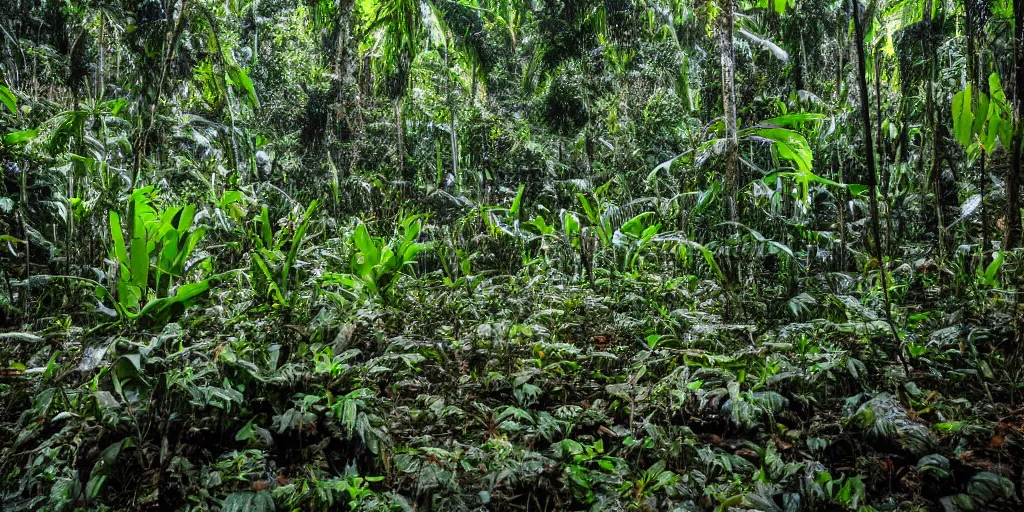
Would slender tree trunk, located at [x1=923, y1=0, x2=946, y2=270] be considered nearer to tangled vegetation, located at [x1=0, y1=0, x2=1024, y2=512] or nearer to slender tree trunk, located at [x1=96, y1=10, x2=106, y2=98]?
tangled vegetation, located at [x1=0, y1=0, x2=1024, y2=512]

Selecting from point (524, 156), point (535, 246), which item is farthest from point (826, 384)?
point (524, 156)

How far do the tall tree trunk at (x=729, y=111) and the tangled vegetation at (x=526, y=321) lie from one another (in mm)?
32

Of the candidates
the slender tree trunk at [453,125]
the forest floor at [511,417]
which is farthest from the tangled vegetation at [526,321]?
the slender tree trunk at [453,125]

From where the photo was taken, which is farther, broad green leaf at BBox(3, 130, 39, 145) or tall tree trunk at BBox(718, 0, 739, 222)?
tall tree trunk at BBox(718, 0, 739, 222)

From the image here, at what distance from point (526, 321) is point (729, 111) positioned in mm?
1981

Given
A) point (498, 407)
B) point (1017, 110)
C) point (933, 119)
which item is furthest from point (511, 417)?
point (933, 119)

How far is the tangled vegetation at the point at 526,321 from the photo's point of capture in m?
1.93

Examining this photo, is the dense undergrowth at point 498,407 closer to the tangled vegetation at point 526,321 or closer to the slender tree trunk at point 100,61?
the tangled vegetation at point 526,321

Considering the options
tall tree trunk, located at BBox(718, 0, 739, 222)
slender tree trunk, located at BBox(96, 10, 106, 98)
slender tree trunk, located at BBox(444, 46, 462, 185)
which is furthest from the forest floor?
slender tree trunk, located at BBox(444, 46, 462, 185)

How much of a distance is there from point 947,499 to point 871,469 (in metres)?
0.20

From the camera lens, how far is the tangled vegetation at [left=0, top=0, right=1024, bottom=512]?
193 centimetres

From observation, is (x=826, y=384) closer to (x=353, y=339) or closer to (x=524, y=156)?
(x=353, y=339)

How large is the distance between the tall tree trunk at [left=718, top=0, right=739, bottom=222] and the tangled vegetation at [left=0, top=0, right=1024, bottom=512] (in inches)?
1.3

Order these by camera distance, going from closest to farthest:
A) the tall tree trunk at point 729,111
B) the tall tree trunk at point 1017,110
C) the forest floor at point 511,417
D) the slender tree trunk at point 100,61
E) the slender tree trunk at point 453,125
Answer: the forest floor at point 511,417, the tall tree trunk at point 1017,110, the tall tree trunk at point 729,111, the slender tree trunk at point 100,61, the slender tree trunk at point 453,125
